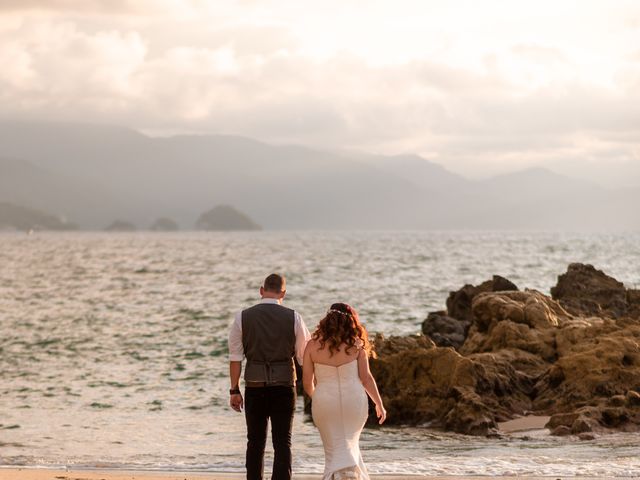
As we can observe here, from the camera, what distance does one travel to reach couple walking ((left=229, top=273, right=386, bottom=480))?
9633 mm

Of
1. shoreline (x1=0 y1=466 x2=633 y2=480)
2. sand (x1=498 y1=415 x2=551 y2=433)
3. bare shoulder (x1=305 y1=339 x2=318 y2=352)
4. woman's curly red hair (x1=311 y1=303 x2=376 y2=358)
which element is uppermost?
woman's curly red hair (x1=311 y1=303 x2=376 y2=358)

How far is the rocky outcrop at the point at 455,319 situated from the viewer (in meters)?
25.3

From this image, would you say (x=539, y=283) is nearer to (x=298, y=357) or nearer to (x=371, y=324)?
(x=371, y=324)

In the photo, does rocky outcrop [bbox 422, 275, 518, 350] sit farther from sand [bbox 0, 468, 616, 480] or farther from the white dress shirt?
the white dress shirt

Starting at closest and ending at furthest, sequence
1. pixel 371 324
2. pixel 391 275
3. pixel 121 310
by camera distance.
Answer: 1. pixel 371 324
2. pixel 121 310
3. pixel 391 275

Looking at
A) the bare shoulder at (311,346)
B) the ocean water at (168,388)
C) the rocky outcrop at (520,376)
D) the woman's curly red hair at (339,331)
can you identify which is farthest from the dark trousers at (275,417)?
the rocky outcrop at (520,376)

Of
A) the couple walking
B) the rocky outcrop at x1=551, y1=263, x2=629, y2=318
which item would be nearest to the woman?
the couple walking

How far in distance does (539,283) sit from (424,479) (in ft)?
181

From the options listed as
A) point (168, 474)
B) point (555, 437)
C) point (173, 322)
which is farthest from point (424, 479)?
point (173, 322)

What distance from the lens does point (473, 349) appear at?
21.7m

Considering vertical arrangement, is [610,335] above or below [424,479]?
above

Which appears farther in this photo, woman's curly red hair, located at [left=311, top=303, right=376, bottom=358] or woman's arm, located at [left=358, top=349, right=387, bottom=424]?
woman's arm, located at [left=358, top=349, right=387, bottom=424]

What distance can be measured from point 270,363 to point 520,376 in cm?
1065

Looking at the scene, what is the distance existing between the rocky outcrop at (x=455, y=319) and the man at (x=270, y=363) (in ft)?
49.7
